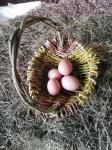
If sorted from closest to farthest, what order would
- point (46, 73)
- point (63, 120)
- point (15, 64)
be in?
point (15, 64) → point (63, 120) → point (46, 73)

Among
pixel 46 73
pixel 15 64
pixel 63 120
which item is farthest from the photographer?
pixel 46 73

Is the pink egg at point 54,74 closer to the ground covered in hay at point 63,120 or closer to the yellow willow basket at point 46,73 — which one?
the yellow willow basket at point 46,73

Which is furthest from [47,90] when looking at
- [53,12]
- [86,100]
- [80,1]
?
[80,1]

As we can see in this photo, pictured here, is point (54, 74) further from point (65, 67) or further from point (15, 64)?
point (15, 64)

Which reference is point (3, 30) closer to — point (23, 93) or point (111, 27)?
point (111, 27)

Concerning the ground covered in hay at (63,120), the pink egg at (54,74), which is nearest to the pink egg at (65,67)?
the pink egg at (54,74)

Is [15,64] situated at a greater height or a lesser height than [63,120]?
greater

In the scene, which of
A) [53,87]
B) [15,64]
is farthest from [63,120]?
[15,64]
